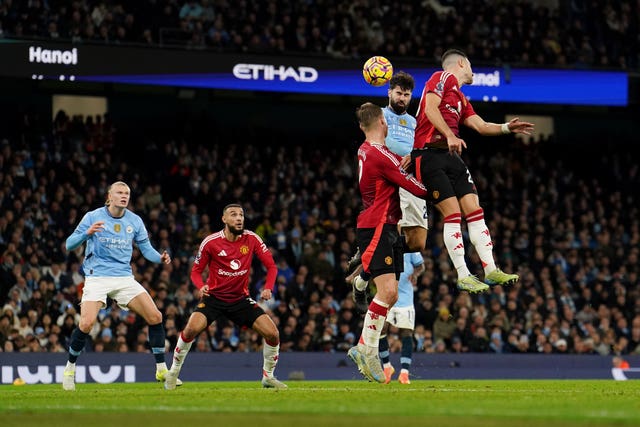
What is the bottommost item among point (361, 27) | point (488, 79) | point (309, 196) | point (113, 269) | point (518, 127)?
point (113, 269)

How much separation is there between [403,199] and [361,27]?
17.0 meters

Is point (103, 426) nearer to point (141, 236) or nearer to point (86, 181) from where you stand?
point (141, 236)

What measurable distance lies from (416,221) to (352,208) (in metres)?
15.8

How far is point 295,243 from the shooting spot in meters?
27.7

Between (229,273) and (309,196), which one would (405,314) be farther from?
(309,196)

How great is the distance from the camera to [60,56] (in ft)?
85.4

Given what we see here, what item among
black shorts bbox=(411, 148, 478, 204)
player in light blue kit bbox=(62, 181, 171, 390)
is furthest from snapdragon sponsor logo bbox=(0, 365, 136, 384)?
black shorts bbox=(411, 148, 478, 204)

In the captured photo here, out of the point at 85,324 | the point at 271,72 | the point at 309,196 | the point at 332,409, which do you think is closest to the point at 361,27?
the point at 271,72

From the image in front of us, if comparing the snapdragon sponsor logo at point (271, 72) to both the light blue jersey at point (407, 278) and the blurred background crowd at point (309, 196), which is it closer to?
the blurred background crowd at point (309, 196)

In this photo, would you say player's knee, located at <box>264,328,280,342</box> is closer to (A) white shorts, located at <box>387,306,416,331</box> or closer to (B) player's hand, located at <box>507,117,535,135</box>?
(A) white shorts, located at <box>387,306,416,331</box>

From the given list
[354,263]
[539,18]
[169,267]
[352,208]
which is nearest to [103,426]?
[354,263]

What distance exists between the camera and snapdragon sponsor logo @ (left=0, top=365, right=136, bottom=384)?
70.1 feet

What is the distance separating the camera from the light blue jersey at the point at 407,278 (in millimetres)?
16219

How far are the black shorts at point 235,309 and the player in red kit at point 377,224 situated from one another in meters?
2.09
